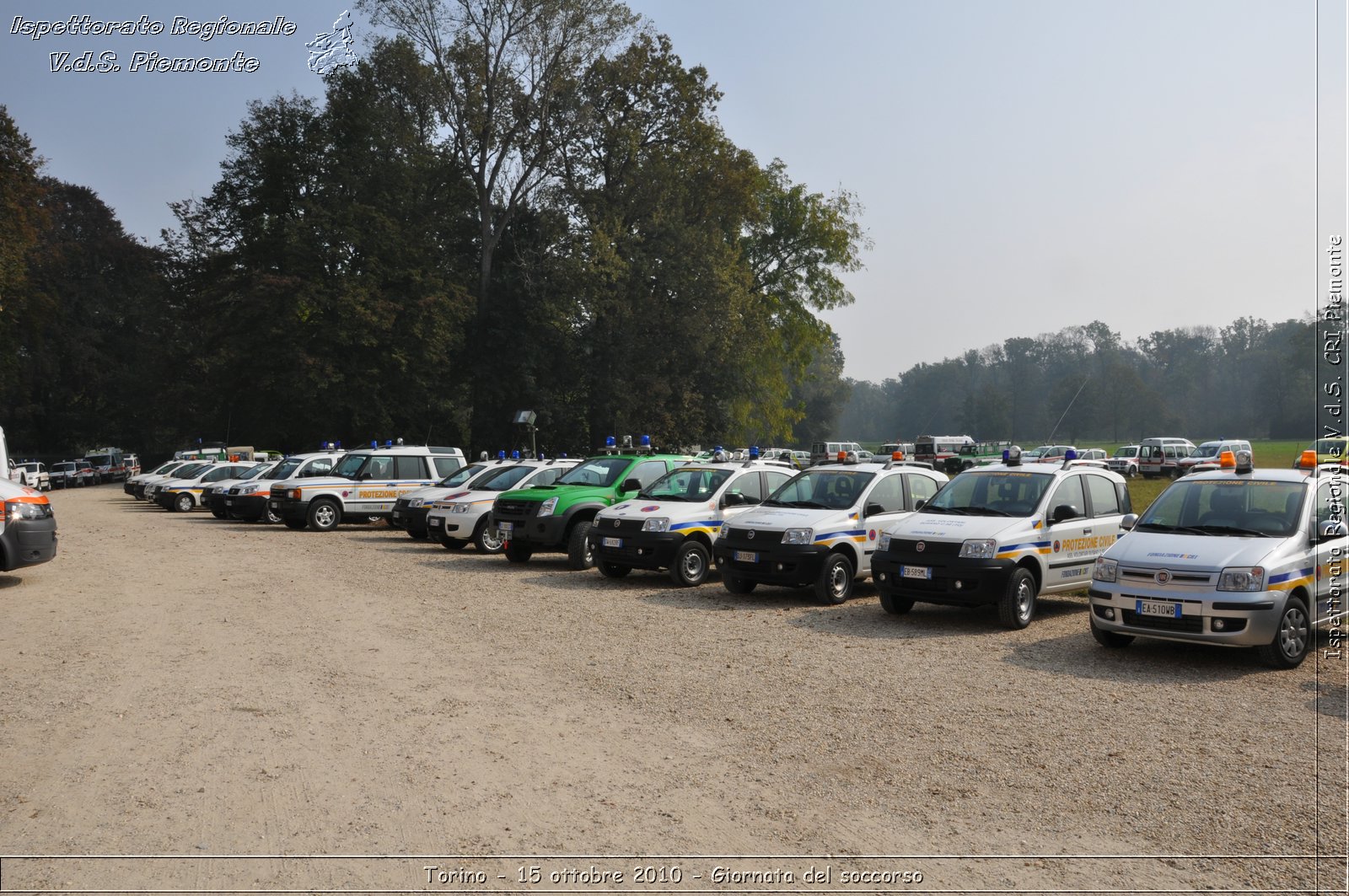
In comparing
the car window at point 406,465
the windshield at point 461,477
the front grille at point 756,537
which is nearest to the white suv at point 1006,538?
the front grille at point 756,537

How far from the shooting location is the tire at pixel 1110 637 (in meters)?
10.2

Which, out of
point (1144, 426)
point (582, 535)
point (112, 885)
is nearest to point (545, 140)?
point (582, 535)

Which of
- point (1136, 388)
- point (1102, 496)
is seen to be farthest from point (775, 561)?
point (1136, 388)

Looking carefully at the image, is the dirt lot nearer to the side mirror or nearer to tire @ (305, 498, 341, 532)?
the side mirror

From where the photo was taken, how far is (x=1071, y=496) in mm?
12734

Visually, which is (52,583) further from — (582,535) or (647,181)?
(647,181)

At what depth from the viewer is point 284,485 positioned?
26016 millimetres

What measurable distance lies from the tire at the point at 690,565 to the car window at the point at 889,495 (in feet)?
8.81

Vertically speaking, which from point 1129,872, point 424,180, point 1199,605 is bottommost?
point 1129,872

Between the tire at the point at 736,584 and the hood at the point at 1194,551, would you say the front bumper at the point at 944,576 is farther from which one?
the tire at the point at 736,584

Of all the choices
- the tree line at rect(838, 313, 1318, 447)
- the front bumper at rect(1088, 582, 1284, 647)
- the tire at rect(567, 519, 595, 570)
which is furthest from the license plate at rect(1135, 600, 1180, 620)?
the tree line at rect(838, 313, 1318, 447)

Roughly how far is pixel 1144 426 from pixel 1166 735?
9382 centimetres

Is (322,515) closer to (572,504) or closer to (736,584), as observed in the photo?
(572,504)

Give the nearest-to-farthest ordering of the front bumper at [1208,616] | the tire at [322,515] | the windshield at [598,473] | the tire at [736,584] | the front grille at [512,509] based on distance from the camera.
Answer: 1. the front bumper at [1208,616]
2. the tire at [736,584]
3. the front grille at [512,509]
4. the windshield at [598,473]
5. the tire at [322,515]
